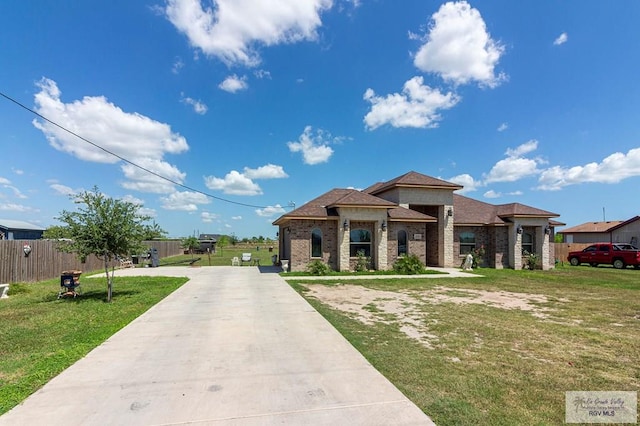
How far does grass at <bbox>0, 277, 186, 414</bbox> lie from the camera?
4.70 meters

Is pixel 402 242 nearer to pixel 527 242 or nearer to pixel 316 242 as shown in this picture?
pixel 316 242

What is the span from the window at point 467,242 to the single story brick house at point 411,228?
0.07 meters

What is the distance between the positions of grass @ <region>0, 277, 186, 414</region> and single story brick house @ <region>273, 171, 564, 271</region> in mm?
7818

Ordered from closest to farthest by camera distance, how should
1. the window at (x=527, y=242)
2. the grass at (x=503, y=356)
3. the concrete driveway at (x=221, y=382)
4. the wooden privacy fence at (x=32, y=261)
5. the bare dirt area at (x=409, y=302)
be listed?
the concrete driveway at (x=221, y=382), the grass at (x=503, y=356), the bare dirt area at (x=409, y=302), the wooden privacy fence at (x=32, y=261), the window at (x=527, y=242)

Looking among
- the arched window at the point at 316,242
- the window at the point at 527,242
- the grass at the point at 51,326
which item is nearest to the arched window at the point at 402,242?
the arched window at the point at 316,242

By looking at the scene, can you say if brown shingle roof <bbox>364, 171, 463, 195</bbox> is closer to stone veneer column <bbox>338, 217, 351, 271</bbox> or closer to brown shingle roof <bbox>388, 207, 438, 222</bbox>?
brown shingle roof <bbox>388, 207, 438, 222</bbox>

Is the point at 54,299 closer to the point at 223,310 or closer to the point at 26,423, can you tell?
the point at 223,310

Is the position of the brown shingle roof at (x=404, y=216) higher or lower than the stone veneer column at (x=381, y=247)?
higher

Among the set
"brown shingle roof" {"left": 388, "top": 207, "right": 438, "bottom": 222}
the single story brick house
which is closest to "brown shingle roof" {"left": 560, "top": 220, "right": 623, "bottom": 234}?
the single story brick house

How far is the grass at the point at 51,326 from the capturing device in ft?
15.4

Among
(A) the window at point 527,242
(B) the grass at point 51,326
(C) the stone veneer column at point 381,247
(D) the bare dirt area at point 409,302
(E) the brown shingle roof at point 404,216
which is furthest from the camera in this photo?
(A) the window at point 527,242

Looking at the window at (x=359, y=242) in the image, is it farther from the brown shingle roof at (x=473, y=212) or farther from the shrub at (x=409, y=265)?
the brown shingle roof at (x=473, y=212)

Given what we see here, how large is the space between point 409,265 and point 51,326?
50.8 feet

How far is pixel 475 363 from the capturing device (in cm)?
516
